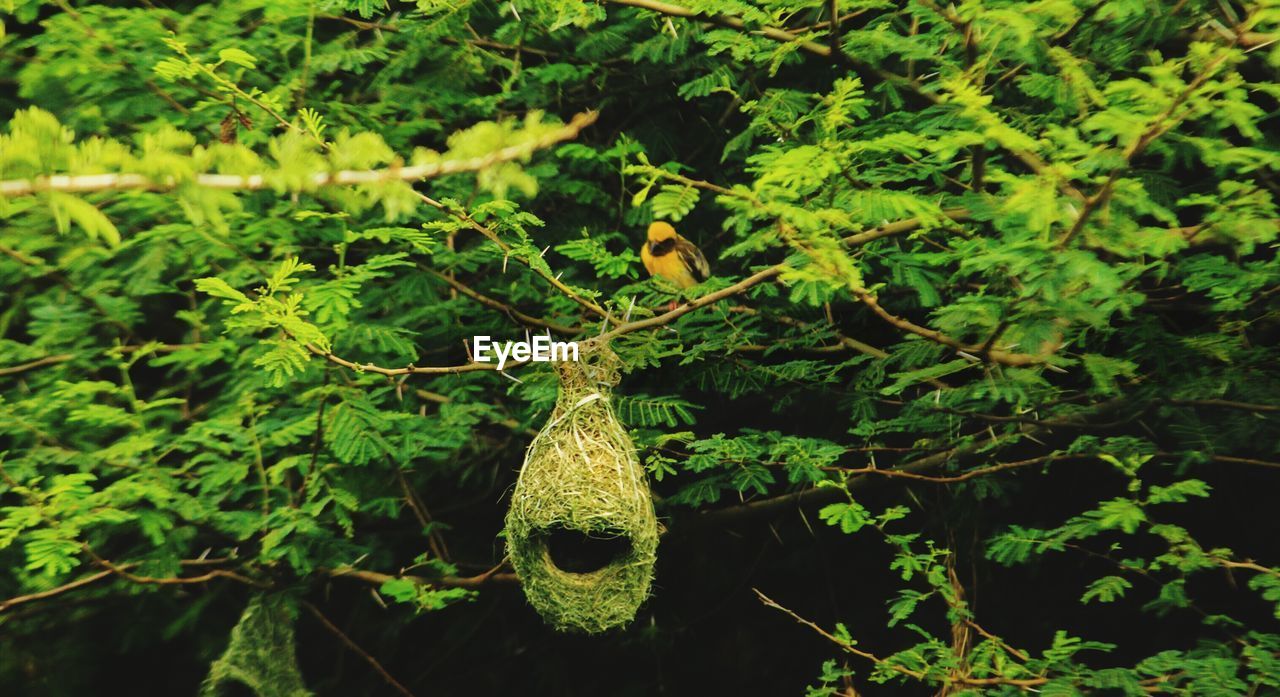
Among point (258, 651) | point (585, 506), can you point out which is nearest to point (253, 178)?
point (585, 506)

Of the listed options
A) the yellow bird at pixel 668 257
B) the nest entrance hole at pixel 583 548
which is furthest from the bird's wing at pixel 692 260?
the nest entrance hole at pixel 583 548

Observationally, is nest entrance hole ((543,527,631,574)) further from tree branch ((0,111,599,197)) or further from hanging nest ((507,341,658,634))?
tree branch ((0,111,599,197))

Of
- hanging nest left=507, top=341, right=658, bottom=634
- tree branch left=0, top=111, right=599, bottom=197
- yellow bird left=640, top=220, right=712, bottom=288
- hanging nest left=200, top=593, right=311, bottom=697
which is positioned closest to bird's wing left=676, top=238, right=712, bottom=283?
yellow bird left=640, top=220, right=712, bottom=288

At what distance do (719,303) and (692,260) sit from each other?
31 cm

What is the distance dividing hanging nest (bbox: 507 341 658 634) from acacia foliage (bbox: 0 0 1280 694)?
24 cm

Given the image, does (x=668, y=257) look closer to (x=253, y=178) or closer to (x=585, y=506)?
(x=585, y=506)

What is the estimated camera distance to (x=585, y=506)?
2.78 metres

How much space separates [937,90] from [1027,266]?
106 cm

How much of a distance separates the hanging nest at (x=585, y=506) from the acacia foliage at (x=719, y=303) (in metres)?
0.24

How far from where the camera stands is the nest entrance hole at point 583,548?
2.89 metres

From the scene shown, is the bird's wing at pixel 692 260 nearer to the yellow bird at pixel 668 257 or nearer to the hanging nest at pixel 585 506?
the yellow bird at pixel 668 257

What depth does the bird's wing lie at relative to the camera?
354 cm

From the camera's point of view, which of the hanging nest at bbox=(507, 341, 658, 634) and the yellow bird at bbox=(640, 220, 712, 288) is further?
the yellow bird at bbox=(640, 220, 712, 288)

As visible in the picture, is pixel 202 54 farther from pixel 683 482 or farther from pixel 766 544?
pixel 766 544
